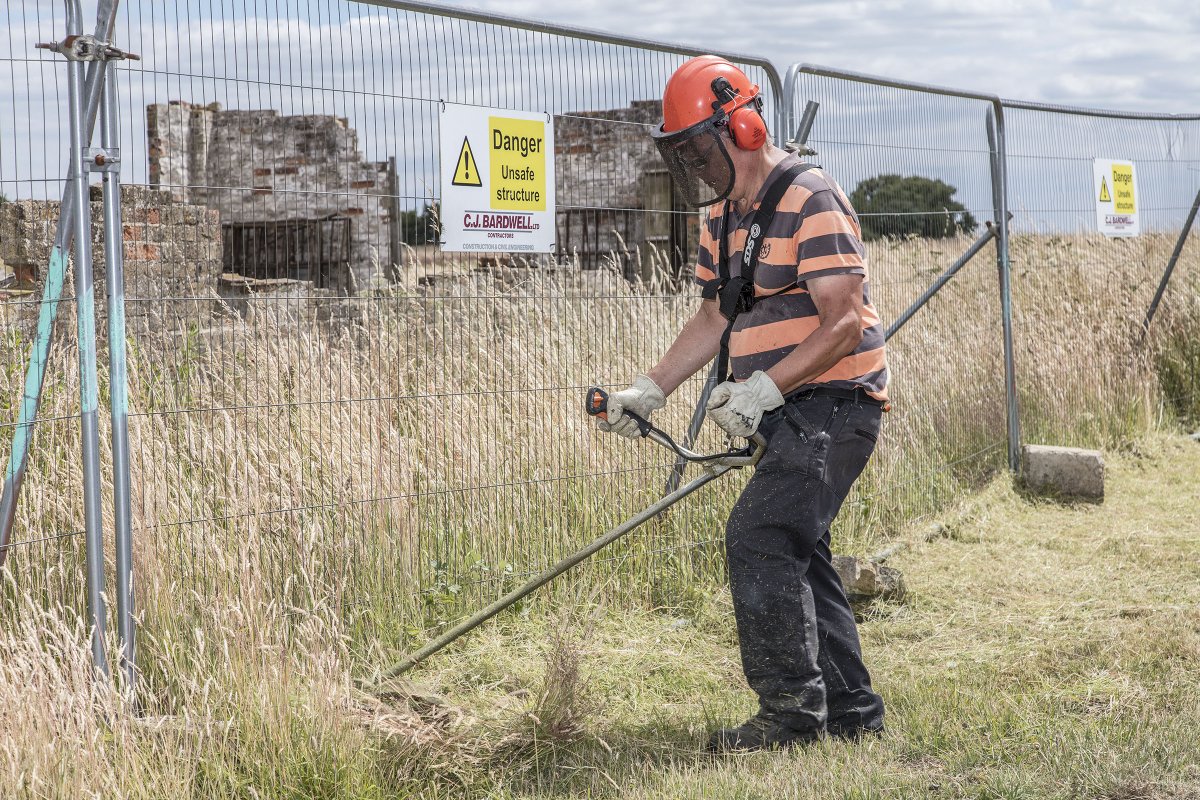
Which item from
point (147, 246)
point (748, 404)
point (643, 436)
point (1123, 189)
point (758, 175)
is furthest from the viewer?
point (1123, 189)

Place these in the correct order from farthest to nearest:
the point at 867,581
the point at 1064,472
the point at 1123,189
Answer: the point at 1123,189 < the point at 1064,472 < the point at 867,581

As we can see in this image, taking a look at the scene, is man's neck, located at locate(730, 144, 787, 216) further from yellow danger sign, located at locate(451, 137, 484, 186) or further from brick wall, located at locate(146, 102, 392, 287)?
brick wall, located at locate(146, 102, 392, 287)

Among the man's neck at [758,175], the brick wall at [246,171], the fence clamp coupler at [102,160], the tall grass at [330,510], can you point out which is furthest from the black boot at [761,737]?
the brick wall at [246,171]

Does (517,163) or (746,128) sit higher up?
(517,163)

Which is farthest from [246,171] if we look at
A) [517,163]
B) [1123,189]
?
[517,163]

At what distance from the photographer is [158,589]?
4.16 meters

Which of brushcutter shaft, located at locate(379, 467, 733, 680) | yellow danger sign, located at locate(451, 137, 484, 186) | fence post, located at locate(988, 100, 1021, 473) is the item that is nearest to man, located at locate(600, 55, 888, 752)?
brushcutter shaft, located at locate(379, 467, 733, 680)

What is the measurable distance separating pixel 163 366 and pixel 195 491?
743 mm

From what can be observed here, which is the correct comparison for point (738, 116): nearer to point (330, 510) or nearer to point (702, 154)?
point (702, 154)

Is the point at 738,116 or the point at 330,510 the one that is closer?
the point at 738,116

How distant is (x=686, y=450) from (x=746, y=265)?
64 cm

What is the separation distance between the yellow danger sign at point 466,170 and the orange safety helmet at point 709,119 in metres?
1.25

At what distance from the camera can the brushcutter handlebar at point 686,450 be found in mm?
3816

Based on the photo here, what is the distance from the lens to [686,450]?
Answer: 3.91 metres
